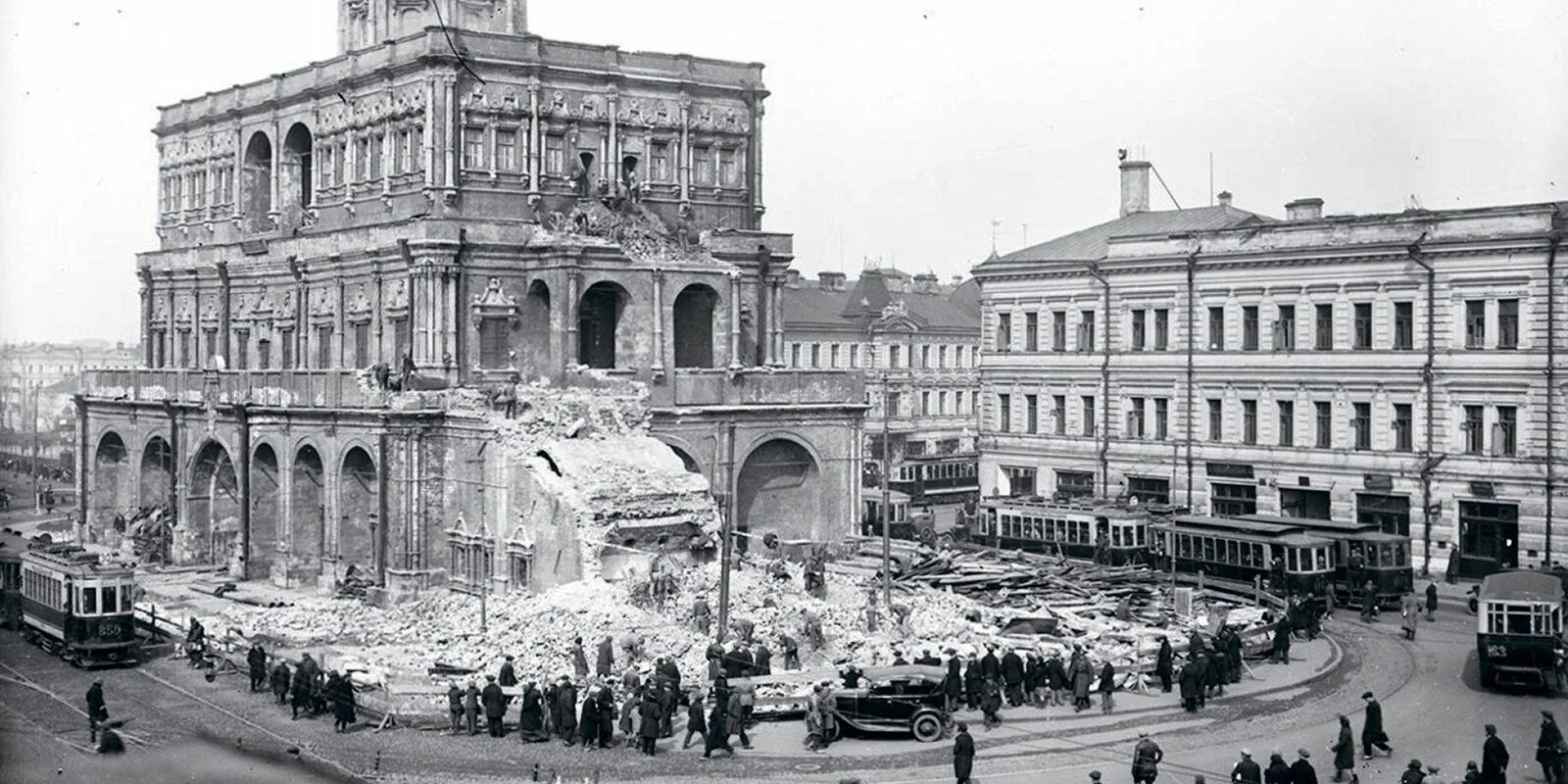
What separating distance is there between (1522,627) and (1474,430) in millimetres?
18516

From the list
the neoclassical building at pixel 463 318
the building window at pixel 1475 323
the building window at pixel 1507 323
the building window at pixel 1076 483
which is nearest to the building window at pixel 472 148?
the neoclassical building at pixel 463 318

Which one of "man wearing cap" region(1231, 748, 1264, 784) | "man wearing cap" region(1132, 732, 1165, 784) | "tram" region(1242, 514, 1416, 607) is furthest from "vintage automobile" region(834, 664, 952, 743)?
"tram" region(1242, 514, 1416, 607)

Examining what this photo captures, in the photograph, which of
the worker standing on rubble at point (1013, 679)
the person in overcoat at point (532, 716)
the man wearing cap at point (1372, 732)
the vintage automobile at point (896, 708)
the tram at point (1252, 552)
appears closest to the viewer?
the man wearing cap at point (1372, 732)

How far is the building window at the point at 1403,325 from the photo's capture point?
166ft

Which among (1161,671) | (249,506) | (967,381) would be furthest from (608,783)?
(967,381)

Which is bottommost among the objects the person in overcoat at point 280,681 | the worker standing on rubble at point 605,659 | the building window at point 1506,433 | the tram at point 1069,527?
the person in overcoat at point 280,681

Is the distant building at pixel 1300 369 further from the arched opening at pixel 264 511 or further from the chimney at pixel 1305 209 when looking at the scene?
the arched opening at pixel 264 511

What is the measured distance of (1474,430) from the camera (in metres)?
48.9

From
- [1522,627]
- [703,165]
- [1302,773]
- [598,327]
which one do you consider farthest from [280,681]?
[703,165]

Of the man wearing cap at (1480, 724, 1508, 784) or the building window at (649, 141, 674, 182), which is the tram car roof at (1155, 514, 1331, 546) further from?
the building window at (649, 141, 674, 182)

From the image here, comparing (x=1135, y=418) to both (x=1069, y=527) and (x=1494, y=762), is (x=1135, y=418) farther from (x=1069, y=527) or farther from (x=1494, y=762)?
(x=1494, y=762)

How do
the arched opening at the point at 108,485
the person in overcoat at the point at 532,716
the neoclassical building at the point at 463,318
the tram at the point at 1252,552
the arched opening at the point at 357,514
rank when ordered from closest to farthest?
the person in overcoat at the point at 532,716, the tram at the point at 1252,552, the neoclassical building at the point at 463,318, the arched opening at the point at 357,514, the arched opening at the point at 108,485

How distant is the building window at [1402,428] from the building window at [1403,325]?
1866 millimetres

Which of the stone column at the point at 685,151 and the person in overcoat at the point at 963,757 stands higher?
the stone column at the point at 685,151
